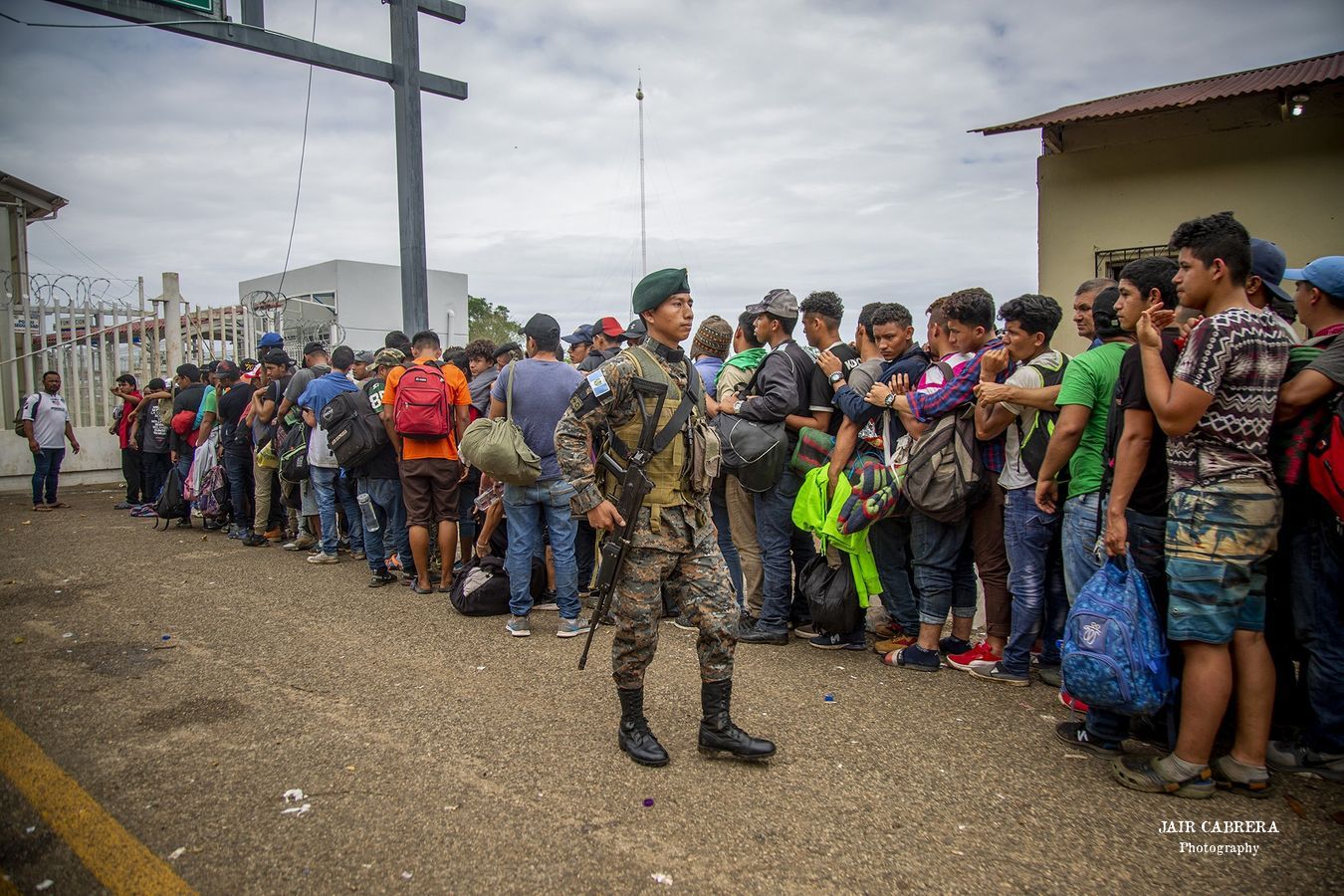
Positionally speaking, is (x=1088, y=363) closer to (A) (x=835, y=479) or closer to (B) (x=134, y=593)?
(A) (x=835, y=479)

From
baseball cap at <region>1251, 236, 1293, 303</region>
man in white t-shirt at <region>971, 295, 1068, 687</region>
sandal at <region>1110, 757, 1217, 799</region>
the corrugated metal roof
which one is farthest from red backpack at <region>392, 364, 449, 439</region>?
the corrugated metal roof

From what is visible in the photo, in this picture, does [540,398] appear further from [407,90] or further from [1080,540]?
[407,90]

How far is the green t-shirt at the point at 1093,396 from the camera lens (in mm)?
3703

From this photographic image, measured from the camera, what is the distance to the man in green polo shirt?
12.1 ft

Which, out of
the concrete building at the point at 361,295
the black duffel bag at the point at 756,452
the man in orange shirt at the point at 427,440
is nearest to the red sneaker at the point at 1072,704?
the black duffel bag at the point at 756,452

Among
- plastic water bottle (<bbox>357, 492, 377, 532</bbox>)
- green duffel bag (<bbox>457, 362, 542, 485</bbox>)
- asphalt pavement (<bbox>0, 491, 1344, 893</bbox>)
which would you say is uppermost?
green duffel bag (<bbox>457, 362, 542, 485</bbox>)

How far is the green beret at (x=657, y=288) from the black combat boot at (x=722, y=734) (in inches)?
→ 66.5

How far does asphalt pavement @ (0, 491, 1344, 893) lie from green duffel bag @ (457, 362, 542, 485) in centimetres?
108

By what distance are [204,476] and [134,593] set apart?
3.28 metres

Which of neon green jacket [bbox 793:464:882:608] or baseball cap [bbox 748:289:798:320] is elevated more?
baseball cap [bbox 748:289:798:320]

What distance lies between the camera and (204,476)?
921 cm

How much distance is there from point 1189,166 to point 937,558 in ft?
27.4

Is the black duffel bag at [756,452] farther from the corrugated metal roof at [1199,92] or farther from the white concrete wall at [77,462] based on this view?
the white concrete wall at [77,462]

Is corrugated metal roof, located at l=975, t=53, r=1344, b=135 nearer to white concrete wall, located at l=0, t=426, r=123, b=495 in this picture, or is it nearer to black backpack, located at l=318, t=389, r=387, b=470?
black backpack, located at l=318, t=389, r=387, b=470
